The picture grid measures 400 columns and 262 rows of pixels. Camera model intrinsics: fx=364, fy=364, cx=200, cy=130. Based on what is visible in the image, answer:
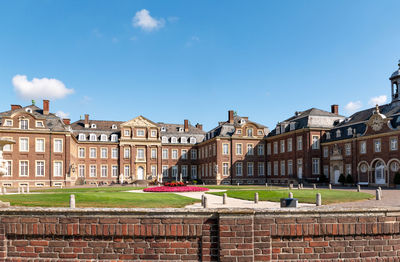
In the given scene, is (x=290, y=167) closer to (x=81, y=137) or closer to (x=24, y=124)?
(x=81, y=137)

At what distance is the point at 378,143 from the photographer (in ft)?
137

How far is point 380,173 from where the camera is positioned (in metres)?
41.7

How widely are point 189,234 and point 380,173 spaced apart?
41855mm

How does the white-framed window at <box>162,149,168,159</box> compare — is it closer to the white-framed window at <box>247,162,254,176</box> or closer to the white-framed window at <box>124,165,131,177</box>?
the white-framed window at <box>124,165,131,177</box>

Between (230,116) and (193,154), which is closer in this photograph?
(230,116)

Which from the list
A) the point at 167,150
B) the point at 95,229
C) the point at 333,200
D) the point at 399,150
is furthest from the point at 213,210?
the point at 167,150

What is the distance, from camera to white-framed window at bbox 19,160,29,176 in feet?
163

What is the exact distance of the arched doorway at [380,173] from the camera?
4116 centimetres

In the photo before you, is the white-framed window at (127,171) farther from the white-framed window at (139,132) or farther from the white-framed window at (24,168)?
the white-framed window at (24,168)

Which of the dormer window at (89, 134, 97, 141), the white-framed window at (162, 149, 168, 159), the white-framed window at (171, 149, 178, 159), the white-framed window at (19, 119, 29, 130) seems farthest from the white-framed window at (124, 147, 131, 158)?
the white-framed window at (19, 119, 29, 130)

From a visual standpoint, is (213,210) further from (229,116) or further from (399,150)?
(229,116)

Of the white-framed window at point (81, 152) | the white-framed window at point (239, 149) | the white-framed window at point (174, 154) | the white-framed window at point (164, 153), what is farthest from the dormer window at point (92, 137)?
the white-framed window at point (239, 149)

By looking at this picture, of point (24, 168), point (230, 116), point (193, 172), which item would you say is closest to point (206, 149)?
point (193, 172)

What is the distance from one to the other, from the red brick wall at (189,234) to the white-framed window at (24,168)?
48.6 metres
